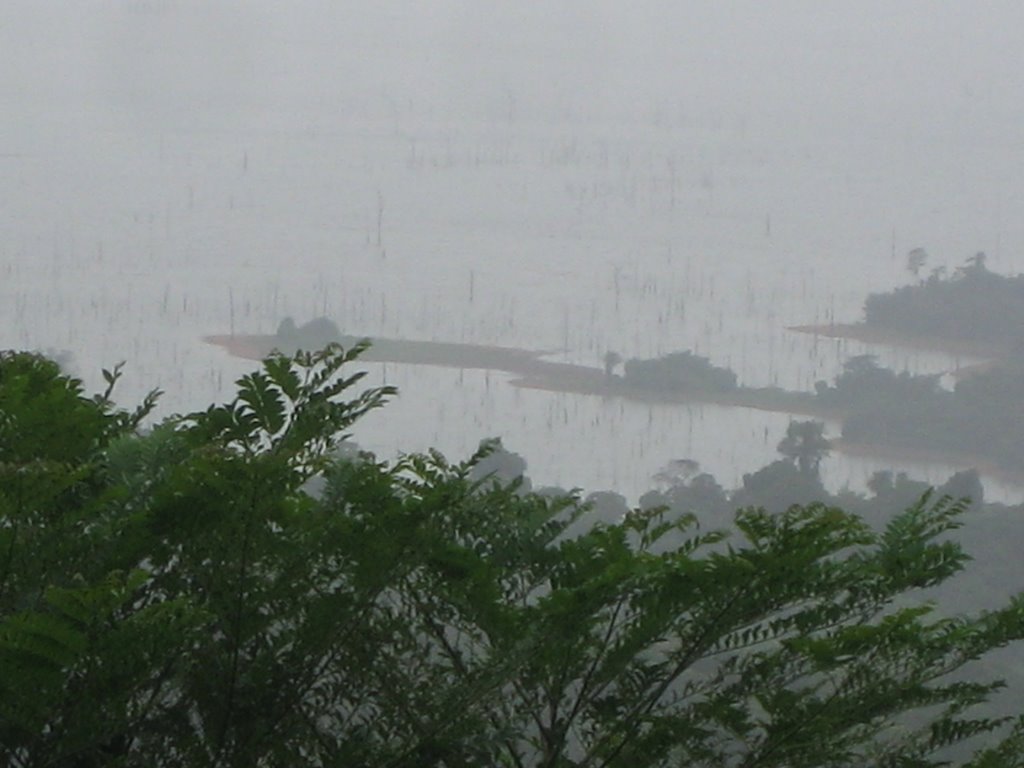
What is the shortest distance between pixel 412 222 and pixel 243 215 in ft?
3.71

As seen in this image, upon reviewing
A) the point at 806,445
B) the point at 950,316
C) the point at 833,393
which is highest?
the point at 950,316

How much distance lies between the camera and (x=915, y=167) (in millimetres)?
11398

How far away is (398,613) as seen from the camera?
160 centimetres

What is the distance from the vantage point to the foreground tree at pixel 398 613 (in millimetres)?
1269

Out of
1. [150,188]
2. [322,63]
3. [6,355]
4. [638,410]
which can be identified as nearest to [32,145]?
[150,188]

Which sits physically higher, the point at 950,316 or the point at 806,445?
the point at 950,316

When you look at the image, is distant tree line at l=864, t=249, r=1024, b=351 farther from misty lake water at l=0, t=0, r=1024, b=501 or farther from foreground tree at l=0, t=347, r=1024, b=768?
foreground tree at l=0, t=347, r=1024, b=768

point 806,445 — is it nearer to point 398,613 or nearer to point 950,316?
point 950,316

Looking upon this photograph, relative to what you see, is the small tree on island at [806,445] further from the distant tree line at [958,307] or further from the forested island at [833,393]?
the distant tree line at [958,307]

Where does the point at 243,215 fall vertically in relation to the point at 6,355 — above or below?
above

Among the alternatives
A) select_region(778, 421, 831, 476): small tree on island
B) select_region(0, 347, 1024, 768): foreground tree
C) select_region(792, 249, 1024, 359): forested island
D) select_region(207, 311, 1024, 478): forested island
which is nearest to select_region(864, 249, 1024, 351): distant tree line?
select_region(792, 249, 1024, 359): forested island

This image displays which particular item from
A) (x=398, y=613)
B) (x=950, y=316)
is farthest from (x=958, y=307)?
(x=398, y=613)

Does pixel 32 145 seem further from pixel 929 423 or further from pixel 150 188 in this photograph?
pixel 929 423

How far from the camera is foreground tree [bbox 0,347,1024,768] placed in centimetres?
127
